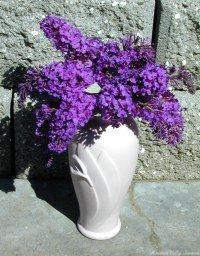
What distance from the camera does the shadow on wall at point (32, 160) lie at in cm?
299

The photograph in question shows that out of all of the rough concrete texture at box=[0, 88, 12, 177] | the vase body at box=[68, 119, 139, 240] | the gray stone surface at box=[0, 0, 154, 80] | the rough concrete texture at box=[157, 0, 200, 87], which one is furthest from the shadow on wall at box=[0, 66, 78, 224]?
the rough concrete texture at box=[157, 0, 200, 87]

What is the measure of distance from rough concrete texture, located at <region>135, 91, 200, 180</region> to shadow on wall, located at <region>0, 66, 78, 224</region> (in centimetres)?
45

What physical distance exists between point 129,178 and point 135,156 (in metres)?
0.12

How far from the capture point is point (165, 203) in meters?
3.01

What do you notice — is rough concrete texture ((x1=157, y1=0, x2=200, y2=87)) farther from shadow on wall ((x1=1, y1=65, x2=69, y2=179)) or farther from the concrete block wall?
shadow on wall ((x1=1, y1=65, x2=69, y2=179))

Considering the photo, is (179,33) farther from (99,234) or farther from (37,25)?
(99,234)

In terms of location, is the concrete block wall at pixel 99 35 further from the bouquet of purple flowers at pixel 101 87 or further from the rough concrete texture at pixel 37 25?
the bouquet of purple flowers at pixel 101 87

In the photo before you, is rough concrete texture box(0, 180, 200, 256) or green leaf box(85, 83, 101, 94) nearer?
green leaf box(85, 83, 101, 94)

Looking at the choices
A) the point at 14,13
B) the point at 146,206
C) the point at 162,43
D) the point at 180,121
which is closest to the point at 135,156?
the point at 180,121

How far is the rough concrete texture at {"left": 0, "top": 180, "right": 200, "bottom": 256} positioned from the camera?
262 cm

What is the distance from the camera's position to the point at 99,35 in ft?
9.55

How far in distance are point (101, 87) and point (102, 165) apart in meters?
0.36

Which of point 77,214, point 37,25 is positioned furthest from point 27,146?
point 37,25

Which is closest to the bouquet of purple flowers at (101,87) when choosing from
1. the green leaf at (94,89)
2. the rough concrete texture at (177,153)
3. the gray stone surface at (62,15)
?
the green leaf at (94,89)
